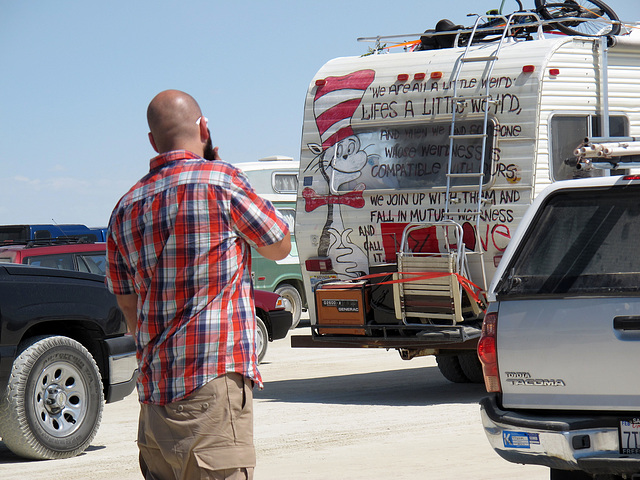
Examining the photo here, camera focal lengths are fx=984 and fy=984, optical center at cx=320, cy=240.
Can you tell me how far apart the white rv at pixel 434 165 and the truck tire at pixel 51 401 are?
326 centimetres

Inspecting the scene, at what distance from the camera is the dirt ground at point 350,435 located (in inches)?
272

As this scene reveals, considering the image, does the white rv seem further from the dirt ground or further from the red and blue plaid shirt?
the red and blue plaid shirt

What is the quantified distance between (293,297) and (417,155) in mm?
9653

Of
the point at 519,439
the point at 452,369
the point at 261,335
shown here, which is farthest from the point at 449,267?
the point at 519,439

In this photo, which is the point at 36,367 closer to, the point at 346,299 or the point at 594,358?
the point at 346,299

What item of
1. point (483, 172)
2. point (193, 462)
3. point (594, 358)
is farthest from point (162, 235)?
point (483, 172)

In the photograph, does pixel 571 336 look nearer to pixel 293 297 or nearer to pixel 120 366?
pixel 120 366

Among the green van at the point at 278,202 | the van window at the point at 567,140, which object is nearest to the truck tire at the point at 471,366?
the van window at the point at 567,140

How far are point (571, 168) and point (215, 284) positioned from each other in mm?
7099

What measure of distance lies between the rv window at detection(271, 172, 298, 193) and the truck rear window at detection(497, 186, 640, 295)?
46.8 feet

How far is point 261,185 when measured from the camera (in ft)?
62.1

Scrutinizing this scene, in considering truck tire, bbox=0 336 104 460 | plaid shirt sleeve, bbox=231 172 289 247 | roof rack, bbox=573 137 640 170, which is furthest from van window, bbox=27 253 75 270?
plaid shirt sleeve, bbox=231 172 289 247

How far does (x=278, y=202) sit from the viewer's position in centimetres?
1908

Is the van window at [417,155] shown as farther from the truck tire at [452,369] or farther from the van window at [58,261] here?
the van window at [58,261]
